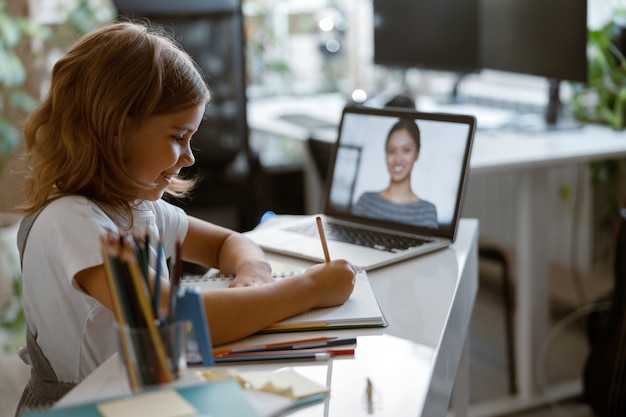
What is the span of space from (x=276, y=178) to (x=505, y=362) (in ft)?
3.95

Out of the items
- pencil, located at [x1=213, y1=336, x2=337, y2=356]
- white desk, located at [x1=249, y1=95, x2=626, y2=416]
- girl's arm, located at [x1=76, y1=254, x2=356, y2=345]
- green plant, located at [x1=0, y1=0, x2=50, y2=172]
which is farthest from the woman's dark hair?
green plant, located at [x1=0, y1=0, x2=50, y2=172]

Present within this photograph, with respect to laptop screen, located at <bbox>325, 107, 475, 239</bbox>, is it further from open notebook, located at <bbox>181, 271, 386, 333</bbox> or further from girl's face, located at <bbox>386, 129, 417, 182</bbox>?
open notebook, located at <bbox>181, 271, 386, 333</bbox>

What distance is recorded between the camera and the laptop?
1.46m

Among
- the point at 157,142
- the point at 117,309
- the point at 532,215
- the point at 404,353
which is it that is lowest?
the point at 532,215

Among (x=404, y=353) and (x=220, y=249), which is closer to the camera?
(x=404, y=353)

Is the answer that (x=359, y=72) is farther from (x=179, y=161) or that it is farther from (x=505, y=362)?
(x=179, y=161)

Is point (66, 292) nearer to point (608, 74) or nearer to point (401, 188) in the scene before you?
point (401, 188)

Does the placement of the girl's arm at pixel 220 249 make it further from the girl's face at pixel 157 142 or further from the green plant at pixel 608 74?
the green plant at pixel 608 74

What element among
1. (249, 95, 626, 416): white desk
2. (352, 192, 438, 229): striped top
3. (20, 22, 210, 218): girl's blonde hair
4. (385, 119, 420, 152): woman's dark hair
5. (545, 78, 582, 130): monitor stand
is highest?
(20, 22, 210, 218): girl's blonde hair

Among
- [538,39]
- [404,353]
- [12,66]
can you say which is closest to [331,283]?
[404,353]

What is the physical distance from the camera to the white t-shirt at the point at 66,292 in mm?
1056

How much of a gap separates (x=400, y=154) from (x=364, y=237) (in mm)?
160

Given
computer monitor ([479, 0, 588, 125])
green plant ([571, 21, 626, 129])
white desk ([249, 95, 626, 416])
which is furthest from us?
green plant ([571, 21, 626, 129])

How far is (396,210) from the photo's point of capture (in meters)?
1.52
